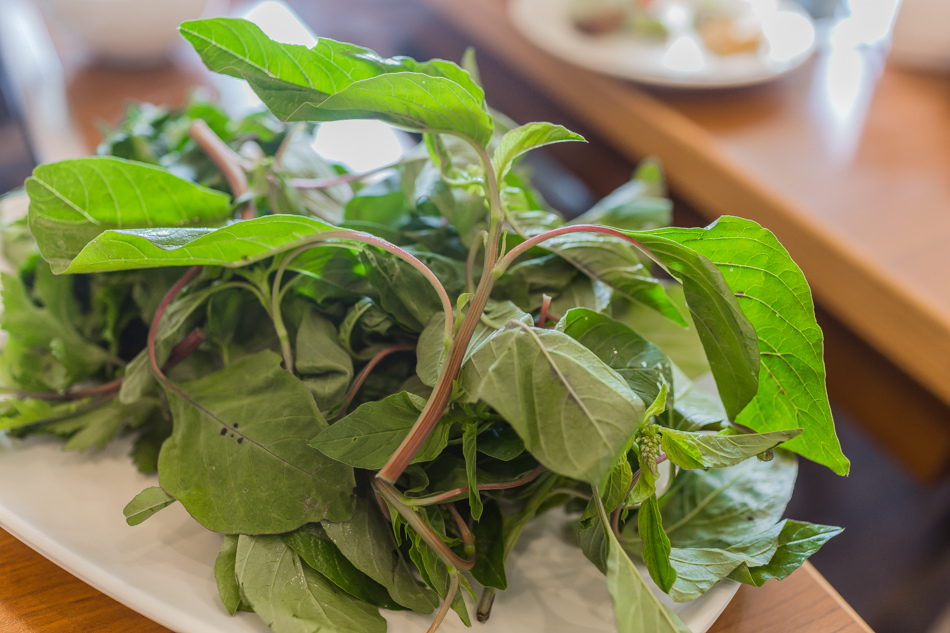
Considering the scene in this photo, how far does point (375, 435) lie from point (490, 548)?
3.9 inches

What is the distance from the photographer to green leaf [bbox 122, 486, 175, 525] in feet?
1.19

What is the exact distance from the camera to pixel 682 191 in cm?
92

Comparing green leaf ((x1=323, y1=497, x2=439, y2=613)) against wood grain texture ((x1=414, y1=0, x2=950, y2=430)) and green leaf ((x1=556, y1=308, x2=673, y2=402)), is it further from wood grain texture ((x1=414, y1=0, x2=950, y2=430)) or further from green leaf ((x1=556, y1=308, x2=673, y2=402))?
wood grain texture ((x1=414, y1=0, x2=950, y2=430))

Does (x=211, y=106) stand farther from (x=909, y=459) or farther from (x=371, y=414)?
(x=909, y=459)

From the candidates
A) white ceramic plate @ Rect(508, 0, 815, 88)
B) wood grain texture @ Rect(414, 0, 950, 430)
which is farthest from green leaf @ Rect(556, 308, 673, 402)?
white ceramic plate @ Rect(508, 0, 815, 88)

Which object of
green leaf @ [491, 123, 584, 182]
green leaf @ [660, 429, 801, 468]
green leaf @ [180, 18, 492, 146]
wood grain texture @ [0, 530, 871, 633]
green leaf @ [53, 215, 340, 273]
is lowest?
wood grain texture @ [0, 530, 871, 633]

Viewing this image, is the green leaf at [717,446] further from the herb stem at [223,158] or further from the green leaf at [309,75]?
the herb stem at [223,158]

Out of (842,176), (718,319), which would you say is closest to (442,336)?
(718,319)

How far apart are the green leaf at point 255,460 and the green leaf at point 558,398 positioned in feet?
0.35

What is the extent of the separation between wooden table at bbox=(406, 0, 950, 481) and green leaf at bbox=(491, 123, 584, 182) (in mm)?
498

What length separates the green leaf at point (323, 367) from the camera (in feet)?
1.30

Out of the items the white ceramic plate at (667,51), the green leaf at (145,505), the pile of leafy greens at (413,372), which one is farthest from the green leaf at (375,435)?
the white ceramic plate at (667,51)

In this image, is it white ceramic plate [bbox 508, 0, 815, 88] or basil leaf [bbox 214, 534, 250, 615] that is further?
white ceramic plate [bbox 508, 0, 815, 88]

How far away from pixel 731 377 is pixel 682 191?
617 mm
